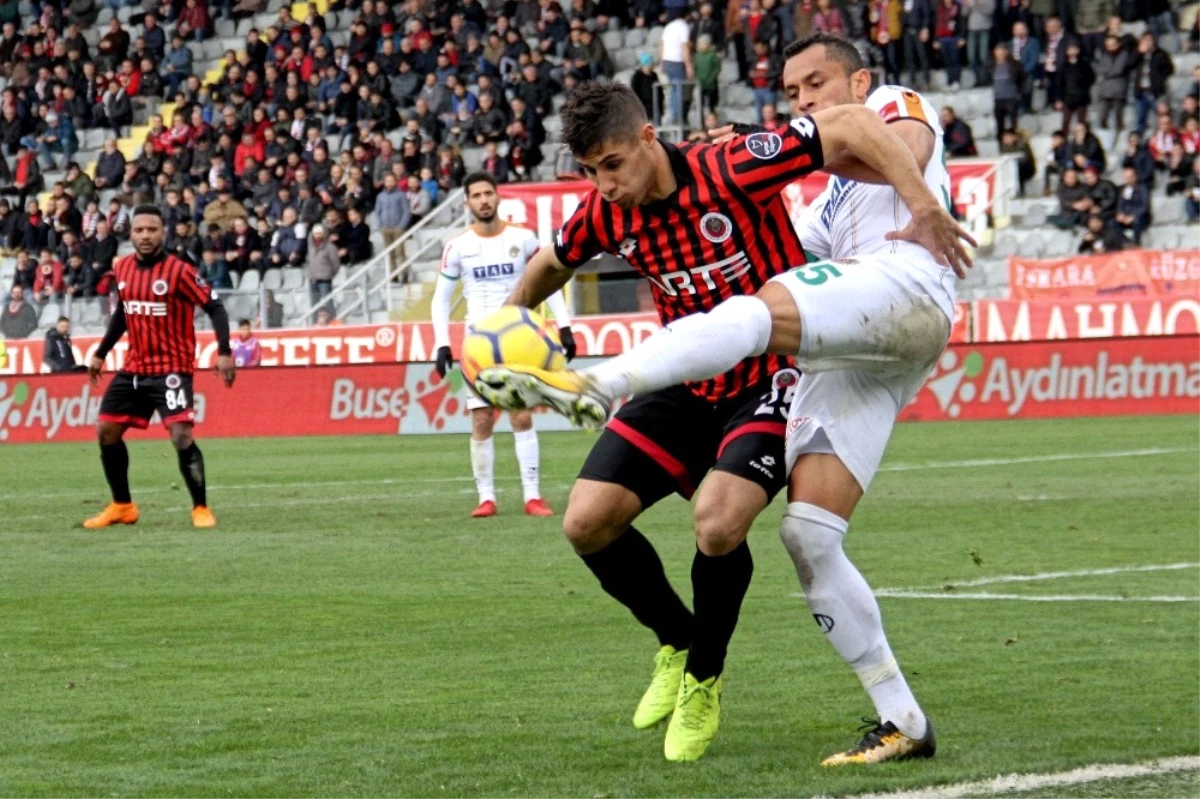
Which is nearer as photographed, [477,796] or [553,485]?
[477,796]

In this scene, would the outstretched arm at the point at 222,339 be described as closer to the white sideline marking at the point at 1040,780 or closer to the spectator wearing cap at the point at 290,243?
the white sideline marking at the point at 1040,780

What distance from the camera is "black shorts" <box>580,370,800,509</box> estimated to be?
232 inches

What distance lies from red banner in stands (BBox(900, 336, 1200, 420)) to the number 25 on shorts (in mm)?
17092

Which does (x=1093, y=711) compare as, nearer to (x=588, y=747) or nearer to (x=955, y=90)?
(x=588, y=747)

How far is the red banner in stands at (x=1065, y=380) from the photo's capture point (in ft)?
71.3

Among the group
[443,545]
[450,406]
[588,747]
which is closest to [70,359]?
[450,406]

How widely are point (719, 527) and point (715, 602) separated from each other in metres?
0.28

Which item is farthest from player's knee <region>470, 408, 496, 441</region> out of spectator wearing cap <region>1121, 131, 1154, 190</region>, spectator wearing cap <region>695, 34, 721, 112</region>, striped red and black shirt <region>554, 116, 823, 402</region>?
spectator wearing cap <region>695, 34, 721, 112</region>

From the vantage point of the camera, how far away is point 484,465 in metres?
13.5

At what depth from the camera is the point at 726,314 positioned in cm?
489

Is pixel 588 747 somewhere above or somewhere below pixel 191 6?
below

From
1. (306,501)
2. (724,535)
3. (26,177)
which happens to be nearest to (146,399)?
(306,501)

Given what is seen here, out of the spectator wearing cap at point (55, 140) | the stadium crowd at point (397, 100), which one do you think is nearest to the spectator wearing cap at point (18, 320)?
the stadium crowd at point (397, 100)

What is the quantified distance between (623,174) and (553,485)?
10.6 meters
